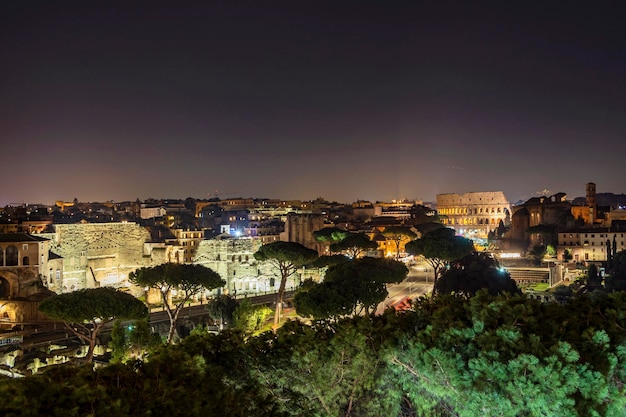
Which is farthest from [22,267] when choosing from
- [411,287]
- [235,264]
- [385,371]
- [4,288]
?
[385,371]

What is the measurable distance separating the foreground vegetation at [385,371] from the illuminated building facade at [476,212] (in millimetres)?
78967

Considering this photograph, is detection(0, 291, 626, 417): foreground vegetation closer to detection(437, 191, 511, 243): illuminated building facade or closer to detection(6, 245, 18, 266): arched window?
detection(6, 245, 18, 266): arched window

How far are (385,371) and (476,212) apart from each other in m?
84.9

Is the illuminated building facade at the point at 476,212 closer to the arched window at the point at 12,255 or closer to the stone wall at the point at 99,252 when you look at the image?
the stone wall at the point at 99,252

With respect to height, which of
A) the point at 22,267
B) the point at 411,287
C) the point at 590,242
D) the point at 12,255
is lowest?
the point at 411,287

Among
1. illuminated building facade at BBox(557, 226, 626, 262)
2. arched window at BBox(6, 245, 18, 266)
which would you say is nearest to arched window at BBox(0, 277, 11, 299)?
arched window at BBox(6, 245, 18, 266)

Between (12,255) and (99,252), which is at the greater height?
(12,255)

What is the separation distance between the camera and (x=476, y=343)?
30.9 feet

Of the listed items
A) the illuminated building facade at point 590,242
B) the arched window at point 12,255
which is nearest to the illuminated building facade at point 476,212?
the illuminated building facade at point 590,242

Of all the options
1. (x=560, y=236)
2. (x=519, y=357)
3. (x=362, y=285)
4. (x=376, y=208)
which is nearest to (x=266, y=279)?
(x=362, y=285)

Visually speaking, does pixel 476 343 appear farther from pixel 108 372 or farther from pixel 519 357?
pixel 108 372

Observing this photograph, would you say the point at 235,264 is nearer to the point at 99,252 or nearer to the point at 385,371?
the point at 99,252

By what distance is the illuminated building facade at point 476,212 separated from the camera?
291 feet

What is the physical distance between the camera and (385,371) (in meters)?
10.6
